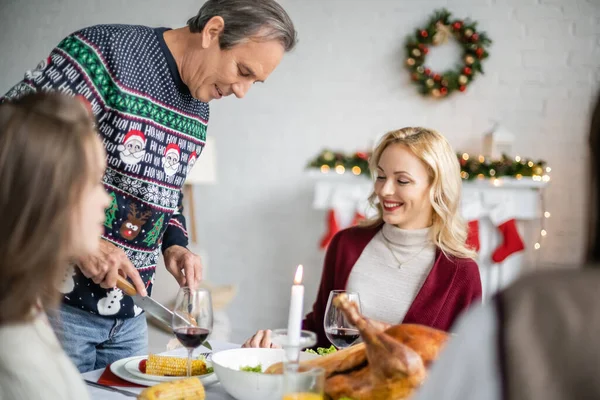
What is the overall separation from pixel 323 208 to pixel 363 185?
1.24 feet

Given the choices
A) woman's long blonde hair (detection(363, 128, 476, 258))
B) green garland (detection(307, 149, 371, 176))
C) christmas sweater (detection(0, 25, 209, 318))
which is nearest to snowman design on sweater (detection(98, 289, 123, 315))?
christmas sweater (detection(0, 25, 209, 318))

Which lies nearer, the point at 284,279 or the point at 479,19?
the point at 479,19

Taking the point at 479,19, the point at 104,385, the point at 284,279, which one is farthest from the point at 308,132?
the point at 104,385

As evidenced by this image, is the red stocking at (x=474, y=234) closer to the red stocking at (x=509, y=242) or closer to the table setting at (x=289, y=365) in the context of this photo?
the red stocking at (x=509, y=242)

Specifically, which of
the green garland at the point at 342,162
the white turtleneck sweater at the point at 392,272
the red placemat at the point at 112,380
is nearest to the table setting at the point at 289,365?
the red placemat at the point at 112,380

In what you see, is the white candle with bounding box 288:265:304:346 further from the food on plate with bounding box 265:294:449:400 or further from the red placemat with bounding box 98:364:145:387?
the red placemat with bounding box 98:364:145:387

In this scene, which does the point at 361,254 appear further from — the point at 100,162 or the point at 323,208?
the point at 323,208

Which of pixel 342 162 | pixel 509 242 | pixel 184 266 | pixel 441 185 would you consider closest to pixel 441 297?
pixel 441 185

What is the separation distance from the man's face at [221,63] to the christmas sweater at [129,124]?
42 mm

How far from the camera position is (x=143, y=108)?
163cm

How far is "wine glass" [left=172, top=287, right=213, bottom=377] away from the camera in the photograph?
127cm

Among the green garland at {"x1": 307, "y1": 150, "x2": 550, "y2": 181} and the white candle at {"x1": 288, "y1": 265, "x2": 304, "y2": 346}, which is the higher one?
the green garland at {"x1": 307, "y1": 150, "x2": 550, "y2": 181}

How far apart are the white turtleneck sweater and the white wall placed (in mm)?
2095

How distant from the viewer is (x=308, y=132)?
182 inches
